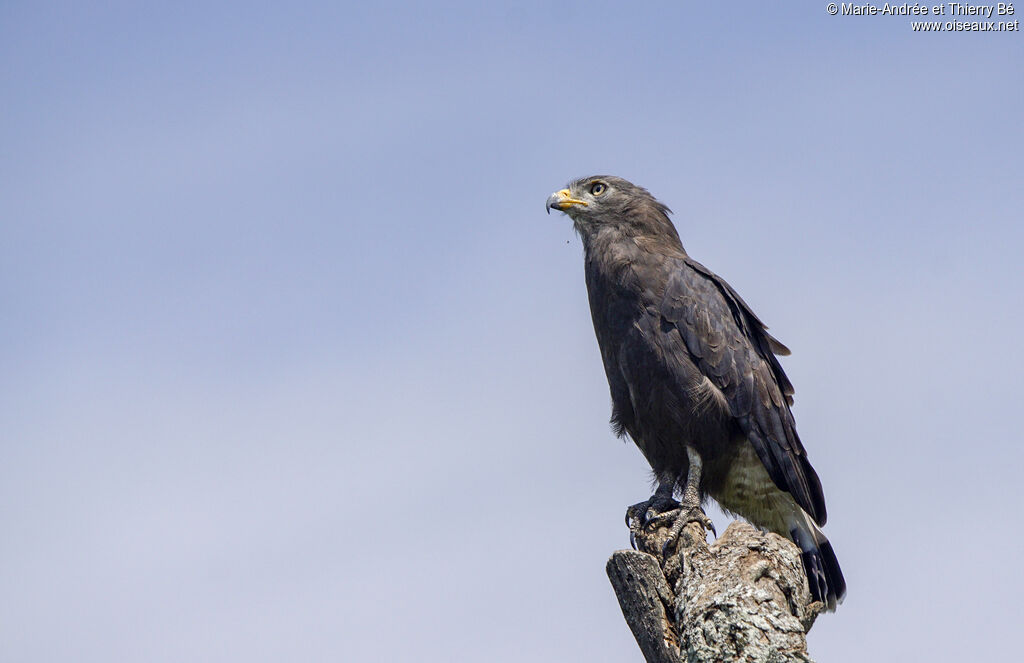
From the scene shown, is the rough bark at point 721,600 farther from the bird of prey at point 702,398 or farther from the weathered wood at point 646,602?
the bird of prey at point 702,398

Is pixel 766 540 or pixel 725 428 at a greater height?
pixel 725 428

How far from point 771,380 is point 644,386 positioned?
0.90 m

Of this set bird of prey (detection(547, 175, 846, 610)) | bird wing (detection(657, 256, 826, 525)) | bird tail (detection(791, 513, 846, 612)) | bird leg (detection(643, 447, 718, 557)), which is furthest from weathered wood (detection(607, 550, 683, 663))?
bird wing (detection(657, 256, 826, 525))

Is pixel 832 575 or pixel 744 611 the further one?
pixel 832 575

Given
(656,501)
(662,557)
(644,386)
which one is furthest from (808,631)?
(644,386)

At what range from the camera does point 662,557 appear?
586 cm

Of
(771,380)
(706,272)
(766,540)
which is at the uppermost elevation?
(706,272)

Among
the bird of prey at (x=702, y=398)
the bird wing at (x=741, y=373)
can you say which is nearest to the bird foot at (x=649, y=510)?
the bird of prey at (x=702, y=398)

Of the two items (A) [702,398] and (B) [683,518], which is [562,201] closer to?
(A) [702,398]

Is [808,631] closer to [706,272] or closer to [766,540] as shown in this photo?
[766,540]

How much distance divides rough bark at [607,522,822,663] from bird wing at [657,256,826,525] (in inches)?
73.9

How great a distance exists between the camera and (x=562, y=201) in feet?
27.2

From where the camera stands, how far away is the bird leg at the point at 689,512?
235 inches

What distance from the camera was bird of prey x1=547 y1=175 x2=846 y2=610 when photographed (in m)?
7.04
